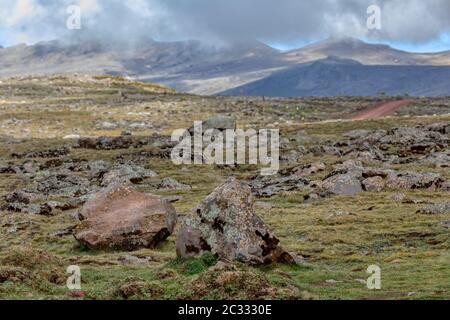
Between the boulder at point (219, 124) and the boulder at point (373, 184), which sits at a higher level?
the boulder at point (219, 124)

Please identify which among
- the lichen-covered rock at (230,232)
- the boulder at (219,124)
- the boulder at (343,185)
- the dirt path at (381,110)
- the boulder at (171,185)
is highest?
the dirt path at (381,110)

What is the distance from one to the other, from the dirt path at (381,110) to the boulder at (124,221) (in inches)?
3646

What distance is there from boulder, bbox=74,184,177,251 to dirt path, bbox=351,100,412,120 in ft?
304

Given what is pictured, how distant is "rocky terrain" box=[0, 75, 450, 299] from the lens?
2495 cm

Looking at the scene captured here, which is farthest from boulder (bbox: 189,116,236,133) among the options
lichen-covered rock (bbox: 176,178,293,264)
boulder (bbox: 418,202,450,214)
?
lichen-covered rock (bbox: 176,178,293,264)

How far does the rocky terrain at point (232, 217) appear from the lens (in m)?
25.0

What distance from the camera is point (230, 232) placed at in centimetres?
3117

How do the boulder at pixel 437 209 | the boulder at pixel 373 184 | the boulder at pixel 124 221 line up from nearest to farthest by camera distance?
1. the boulder at pixel 124 221
2. the boulder at pixel 437 209
3. the boulder at pixel 373 184

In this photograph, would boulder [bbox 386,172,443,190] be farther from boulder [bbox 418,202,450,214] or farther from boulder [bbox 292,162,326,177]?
boulder [bbox 418,202,450,214]

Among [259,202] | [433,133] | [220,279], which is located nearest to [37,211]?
[259,202]

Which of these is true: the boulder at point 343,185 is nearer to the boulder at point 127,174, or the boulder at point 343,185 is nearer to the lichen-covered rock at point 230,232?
the boulder at point 127,174

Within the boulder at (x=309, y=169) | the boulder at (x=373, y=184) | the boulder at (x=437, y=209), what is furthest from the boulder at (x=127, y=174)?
the boulder at (x=437, y=209)

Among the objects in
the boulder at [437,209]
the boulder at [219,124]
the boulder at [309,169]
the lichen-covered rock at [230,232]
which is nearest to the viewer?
the lichen-covered rock at [230,232]
